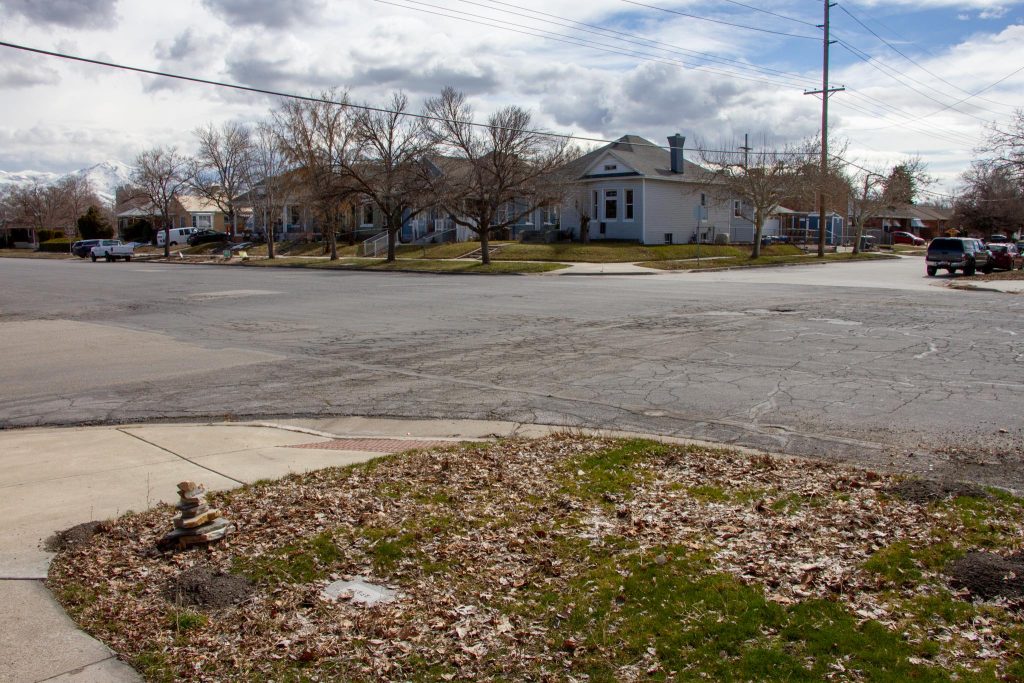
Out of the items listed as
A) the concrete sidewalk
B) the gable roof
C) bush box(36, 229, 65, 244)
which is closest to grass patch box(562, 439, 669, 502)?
the concrete sidewalk

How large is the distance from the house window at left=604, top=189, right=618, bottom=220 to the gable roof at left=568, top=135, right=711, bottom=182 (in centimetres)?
137

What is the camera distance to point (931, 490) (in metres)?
6.09

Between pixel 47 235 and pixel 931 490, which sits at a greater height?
pixel 47 235

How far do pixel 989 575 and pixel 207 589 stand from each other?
4.57m

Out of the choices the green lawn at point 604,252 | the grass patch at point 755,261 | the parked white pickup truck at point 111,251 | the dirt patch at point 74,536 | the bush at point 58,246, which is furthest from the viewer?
the bush at point 58,246

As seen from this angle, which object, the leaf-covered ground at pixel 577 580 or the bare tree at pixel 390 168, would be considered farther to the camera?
the bare tree at pixel 390 168

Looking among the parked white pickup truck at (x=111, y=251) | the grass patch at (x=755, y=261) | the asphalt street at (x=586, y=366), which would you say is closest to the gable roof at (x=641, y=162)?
the grass patch at (x=755, y=261)

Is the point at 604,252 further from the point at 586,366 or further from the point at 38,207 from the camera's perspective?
the point at 38,207

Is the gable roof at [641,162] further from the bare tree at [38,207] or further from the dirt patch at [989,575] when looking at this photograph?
the bare tree at [38,207]

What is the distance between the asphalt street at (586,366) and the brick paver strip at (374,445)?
46.8 inches

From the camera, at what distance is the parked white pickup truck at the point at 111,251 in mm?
63219

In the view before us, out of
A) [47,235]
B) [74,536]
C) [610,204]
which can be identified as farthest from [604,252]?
[47,235]

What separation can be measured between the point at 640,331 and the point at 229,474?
1062 cm

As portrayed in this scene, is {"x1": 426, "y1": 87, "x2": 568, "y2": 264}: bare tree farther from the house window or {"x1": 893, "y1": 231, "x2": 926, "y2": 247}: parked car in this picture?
{"x1": 893, "y1": 231, "x2": 926, "y2": 247}: parked car
